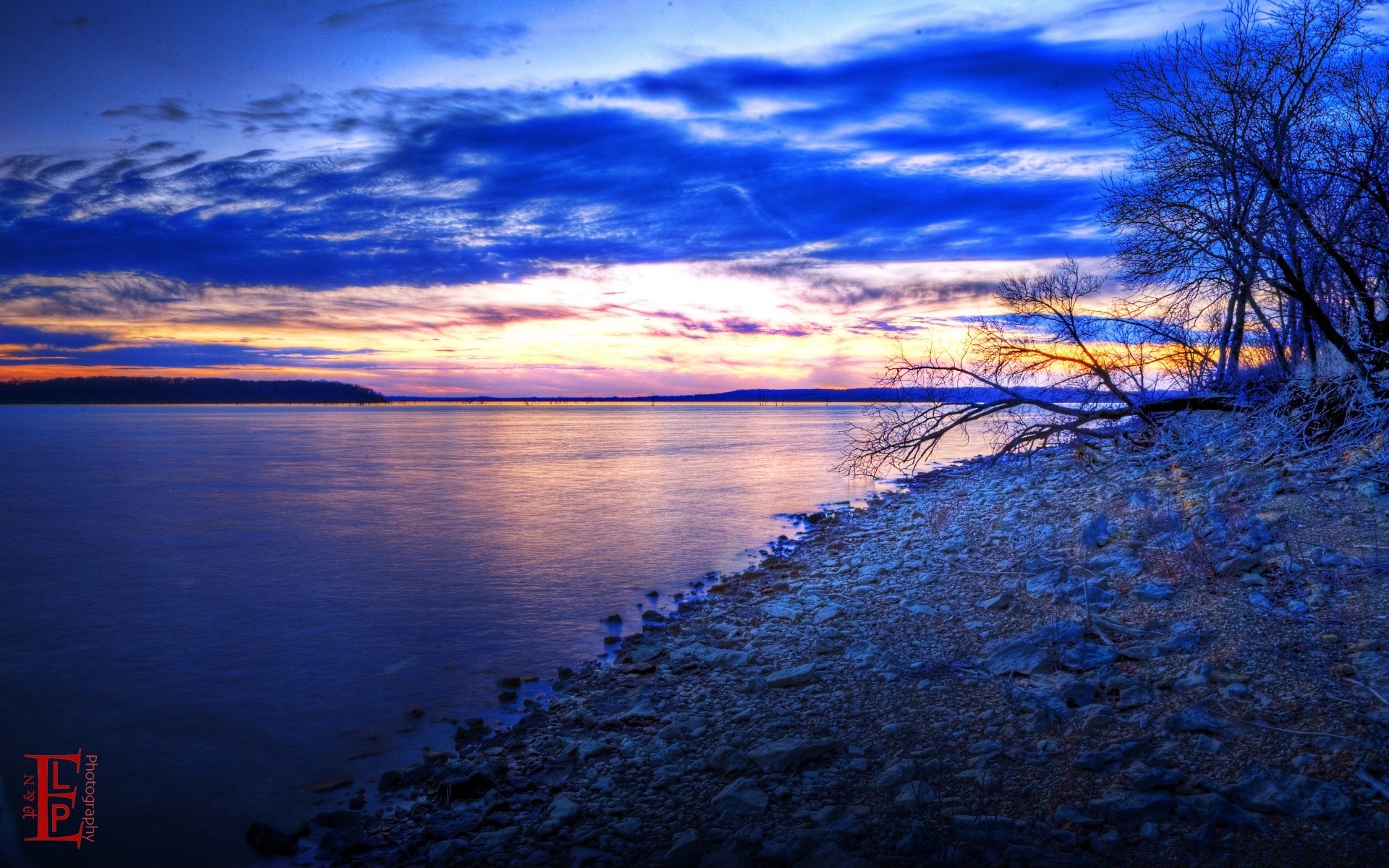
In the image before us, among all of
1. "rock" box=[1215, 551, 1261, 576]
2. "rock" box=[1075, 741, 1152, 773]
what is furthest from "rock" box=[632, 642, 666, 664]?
"rock" box=[1215, 551, 1261, 576]

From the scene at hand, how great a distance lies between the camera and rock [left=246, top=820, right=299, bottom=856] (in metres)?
5.76

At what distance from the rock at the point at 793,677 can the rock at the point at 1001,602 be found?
275 centimetres

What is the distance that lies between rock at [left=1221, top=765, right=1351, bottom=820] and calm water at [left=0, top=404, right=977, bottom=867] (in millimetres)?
6587

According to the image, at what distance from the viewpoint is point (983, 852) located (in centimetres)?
451

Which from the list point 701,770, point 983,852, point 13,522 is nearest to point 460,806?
point 701,770

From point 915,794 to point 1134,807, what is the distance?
52.0 inches

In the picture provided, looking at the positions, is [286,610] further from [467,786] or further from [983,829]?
[983,829]

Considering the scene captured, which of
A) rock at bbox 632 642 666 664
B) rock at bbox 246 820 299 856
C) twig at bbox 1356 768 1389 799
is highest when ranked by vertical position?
twig at bbox 1356 768 1389 799

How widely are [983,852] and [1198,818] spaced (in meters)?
1.36

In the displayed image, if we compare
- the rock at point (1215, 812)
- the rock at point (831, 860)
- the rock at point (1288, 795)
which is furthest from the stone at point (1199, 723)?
the rock at point (831, 860)

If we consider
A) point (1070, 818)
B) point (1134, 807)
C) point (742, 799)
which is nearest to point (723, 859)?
point (742, 799)

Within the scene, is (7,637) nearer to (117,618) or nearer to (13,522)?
(117,618)

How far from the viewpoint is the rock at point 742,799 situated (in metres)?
5.22

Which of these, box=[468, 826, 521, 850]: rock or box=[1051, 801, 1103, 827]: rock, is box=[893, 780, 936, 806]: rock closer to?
box=[1051, 801, 1103, 827]: rock
